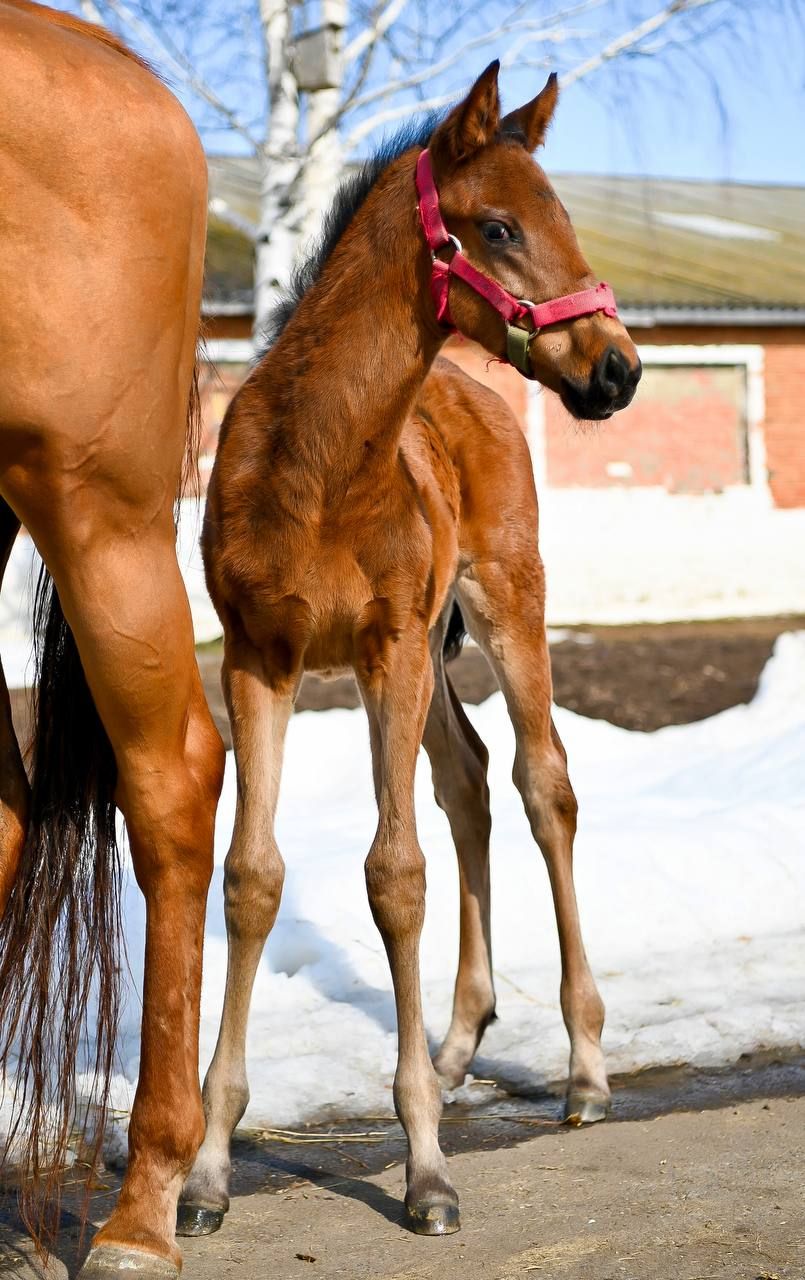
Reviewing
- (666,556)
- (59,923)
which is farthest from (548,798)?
(666,556)

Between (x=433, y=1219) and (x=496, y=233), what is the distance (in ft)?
6.88

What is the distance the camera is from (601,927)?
15.6ft

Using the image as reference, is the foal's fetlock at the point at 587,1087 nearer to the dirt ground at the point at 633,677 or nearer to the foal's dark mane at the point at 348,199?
the foal's dark mane at the point at 348,199

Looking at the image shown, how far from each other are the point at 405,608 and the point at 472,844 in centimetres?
119

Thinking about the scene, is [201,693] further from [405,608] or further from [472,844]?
[472,844]

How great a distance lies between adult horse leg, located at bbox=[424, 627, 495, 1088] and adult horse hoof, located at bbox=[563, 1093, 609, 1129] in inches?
15.0

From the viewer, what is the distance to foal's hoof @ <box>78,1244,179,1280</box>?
2383mm

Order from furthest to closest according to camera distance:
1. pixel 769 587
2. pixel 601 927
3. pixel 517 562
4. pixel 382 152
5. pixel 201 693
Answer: pixel 769 587 → pixel 601 927 → pixel 517 562 → pixel 382 152 → pixel 201 693

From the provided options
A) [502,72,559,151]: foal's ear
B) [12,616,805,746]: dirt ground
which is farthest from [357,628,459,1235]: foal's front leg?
[12,616,805,746]: dirt ground

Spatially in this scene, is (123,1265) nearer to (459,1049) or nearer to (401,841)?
(401,841)

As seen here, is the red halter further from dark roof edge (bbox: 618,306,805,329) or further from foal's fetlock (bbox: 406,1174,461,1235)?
dark roof edge (bbox: 618,306,805,329)

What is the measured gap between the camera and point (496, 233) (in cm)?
321

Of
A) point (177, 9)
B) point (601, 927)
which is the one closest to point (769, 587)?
point (177, 9)

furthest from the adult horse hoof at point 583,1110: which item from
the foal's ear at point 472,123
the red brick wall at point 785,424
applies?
the red brick wall at point 785,424
